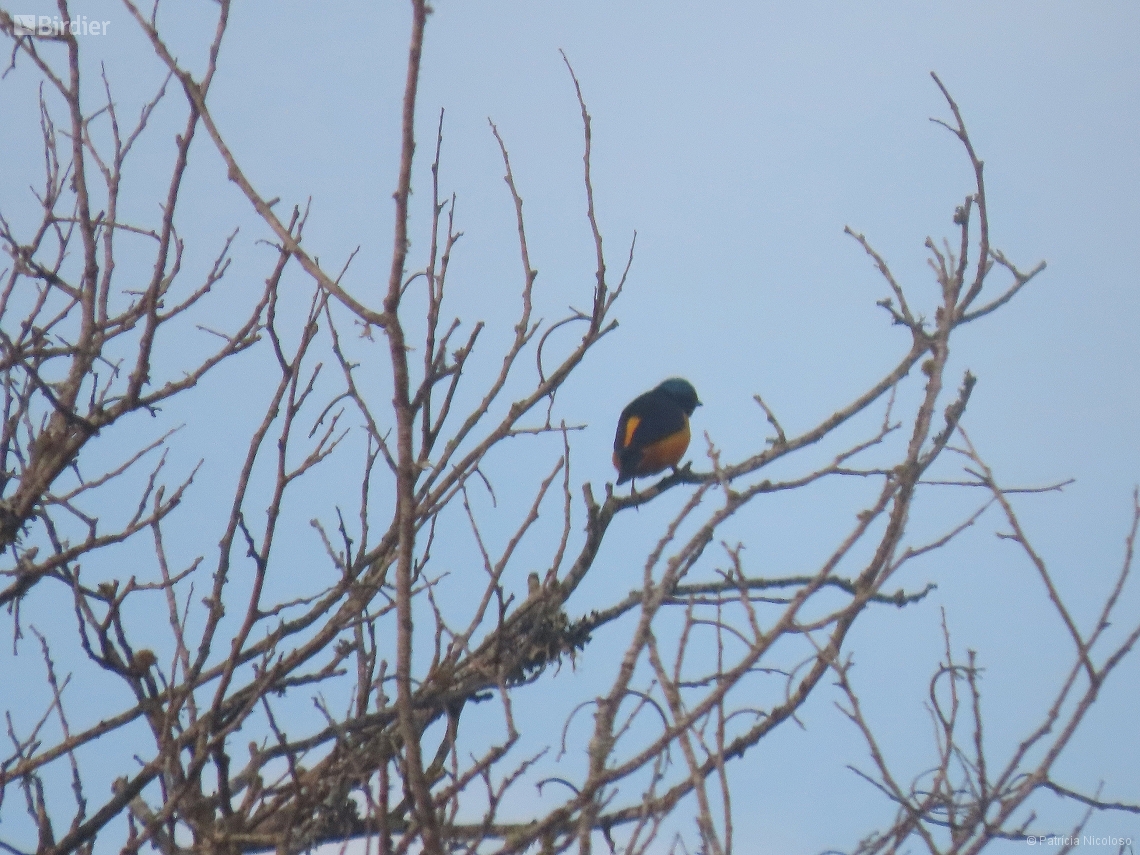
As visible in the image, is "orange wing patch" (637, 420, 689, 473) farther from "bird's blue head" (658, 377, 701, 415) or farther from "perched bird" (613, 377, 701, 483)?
"bird's blue head" (658, 377, 701, 415)

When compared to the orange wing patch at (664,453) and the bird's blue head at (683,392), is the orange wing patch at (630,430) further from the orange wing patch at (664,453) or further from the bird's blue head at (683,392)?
the bird's blue head at (683,392)

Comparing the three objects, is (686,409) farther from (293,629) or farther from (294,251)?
(294,251)

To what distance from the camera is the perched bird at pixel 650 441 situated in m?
7.43

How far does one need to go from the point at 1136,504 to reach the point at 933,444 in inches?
15.3

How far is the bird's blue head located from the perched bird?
1271 millimetres

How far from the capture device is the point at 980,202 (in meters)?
2.73

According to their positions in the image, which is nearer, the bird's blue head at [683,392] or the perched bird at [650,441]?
the perched bird at [650,441]

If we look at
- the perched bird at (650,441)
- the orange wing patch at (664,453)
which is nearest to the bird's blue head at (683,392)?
the perched bird at (650,441)

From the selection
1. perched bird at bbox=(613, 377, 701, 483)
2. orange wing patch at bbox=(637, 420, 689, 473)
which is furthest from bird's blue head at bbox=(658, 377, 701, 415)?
orange wing patch at bbox=(637, 420, 689, 473)

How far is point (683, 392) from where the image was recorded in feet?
30.9

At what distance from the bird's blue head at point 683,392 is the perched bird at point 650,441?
127cm

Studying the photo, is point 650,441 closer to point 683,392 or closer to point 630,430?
point 630,430

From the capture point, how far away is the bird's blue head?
30.5 ft

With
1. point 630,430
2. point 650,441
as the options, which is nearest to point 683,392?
point 630,430
